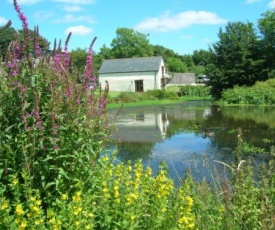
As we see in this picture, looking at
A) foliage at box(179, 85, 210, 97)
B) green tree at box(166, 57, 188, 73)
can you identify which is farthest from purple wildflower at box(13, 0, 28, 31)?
green tree at box(166, 57, 188, 73)

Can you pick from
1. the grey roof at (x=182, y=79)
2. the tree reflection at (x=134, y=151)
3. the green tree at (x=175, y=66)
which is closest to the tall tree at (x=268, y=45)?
the tree reflection at (x=134, y=151)

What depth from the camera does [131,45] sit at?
364ft

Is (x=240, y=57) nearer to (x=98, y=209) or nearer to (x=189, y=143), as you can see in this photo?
(x=189, y=143)

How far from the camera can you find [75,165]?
393 centimetres

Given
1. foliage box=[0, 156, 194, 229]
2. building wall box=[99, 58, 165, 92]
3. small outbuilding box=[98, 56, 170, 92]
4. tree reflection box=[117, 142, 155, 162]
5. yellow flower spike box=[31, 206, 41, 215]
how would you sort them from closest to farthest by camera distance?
yellow flower spike box=[31, 206, 41, 215] < foliage box=[0, 156, 194, 229] < tree reflection box=[117, 142, 155, 162] < building wall box=[99, 58, 165, 92] < small outbuilding box=[98, 56, 170, 92]

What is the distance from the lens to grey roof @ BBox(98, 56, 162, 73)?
66.1 m

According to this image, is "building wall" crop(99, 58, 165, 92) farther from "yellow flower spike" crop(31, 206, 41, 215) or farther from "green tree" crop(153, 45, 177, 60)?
"green tree" crop(153, 45, 177, 60)

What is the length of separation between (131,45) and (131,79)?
46513 mm

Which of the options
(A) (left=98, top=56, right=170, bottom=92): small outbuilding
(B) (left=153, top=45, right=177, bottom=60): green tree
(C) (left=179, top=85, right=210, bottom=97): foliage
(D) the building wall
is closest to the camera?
(D) the building wall

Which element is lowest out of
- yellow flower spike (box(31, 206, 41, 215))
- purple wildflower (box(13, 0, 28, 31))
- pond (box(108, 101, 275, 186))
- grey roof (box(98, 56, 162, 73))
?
pond (box(108, 101, 275, 186))

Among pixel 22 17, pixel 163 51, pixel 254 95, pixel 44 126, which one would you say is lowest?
pixel 254 95

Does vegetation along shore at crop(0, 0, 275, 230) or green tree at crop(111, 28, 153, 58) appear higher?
green tree at crop(111, 28, 153, 58)

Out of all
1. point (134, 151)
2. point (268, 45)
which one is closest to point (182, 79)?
point (268, 45)

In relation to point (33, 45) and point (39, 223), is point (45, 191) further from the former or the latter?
point (33, 45)
